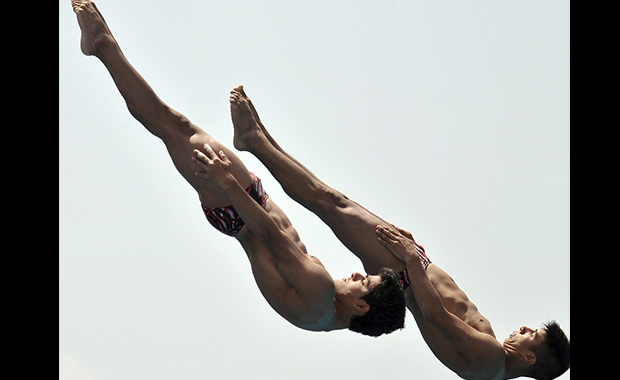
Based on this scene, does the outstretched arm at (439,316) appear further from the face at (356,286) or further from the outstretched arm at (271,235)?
the outstretched arm at (271,235)

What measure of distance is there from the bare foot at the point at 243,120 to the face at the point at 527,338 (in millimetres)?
2541

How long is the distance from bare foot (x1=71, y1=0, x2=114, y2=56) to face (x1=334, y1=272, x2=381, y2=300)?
93.0 inches

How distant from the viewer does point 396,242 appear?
5.80m

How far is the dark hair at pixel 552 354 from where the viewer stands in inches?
234

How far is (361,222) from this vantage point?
5.91 m

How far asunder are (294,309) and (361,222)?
1032 mm

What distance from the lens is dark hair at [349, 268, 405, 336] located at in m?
5.41

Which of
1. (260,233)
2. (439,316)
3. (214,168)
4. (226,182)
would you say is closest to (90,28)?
(214,168)

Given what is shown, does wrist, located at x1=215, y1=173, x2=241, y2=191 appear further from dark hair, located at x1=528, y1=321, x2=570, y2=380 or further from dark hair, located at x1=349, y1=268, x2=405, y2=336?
dark hair, located at x1=528, y1=321, x2=570, y2=380

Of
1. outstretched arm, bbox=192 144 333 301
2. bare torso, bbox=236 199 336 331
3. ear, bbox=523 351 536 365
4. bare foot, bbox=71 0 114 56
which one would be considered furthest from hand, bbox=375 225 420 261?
bare foot, bbox=71 0 114 56

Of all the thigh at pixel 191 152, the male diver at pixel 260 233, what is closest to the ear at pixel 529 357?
the male diver at pixel 260 233

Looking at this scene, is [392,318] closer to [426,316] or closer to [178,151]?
[426,316]

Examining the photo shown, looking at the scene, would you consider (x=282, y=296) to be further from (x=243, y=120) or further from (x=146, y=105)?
(x=146, y=105)

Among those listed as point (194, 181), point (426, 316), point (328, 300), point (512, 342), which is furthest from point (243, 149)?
point (512, 342)
